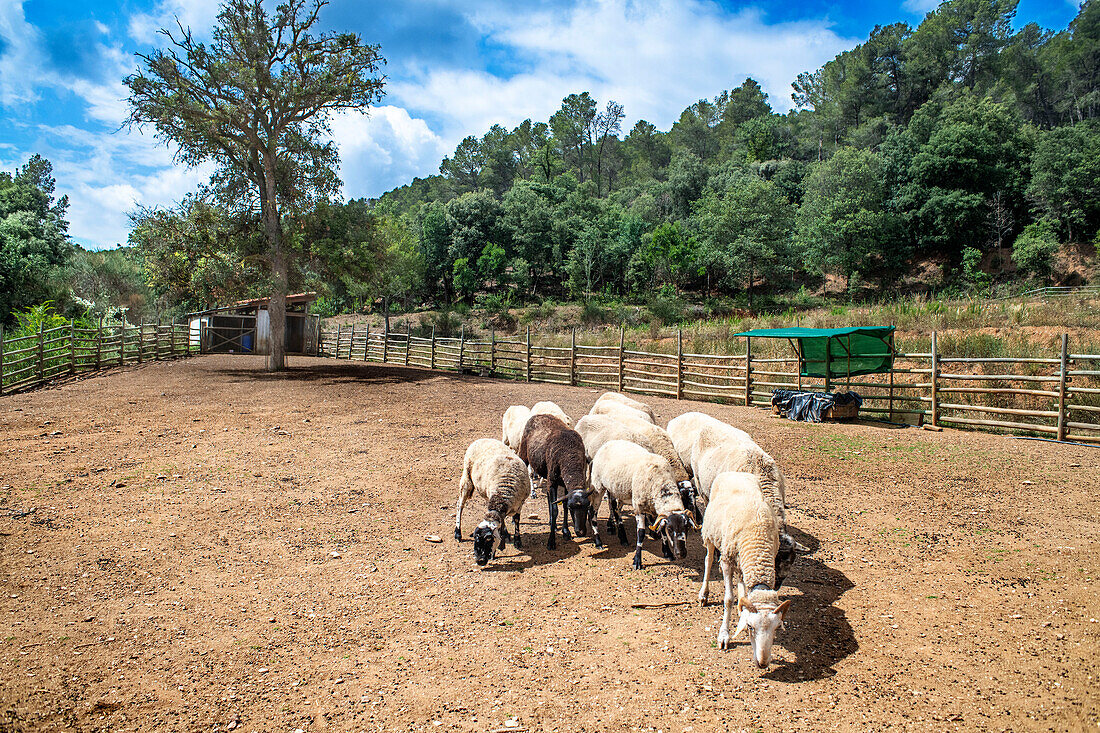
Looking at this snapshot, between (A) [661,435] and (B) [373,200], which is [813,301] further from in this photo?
(A) [661,435]

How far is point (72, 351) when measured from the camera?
18297 millimetres

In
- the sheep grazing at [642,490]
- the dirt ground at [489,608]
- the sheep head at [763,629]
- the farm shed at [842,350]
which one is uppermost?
the farm shed at [842,350]

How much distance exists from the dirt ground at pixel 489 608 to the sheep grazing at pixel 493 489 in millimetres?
243

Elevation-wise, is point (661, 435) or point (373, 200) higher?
point (373, 200)

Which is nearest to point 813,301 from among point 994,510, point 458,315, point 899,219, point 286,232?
point 899,219

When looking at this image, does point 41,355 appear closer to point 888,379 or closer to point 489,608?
point 489,608

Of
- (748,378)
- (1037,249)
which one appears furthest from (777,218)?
(748,378)

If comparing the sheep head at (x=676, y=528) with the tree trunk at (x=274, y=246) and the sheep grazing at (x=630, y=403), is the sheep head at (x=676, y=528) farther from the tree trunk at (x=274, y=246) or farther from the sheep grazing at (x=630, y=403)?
the tree trunk at (x=274, y=246)

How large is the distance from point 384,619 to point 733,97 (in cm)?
8758

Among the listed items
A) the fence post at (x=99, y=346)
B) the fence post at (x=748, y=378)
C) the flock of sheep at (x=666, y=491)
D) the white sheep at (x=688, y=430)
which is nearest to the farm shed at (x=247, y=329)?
the fence post at (x=99, y=346)

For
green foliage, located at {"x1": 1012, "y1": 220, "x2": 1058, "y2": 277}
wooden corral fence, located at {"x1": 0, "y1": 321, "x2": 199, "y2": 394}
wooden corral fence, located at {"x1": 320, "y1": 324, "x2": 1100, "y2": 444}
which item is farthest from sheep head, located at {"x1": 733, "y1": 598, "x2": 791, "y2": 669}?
green foliage, located at {"x1": 1012, "y1": 220, "x2": 1058, "y2": 277}

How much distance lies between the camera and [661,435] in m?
7.02

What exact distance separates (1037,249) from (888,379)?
32.0 meters

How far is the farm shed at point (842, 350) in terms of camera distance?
1262 cm
